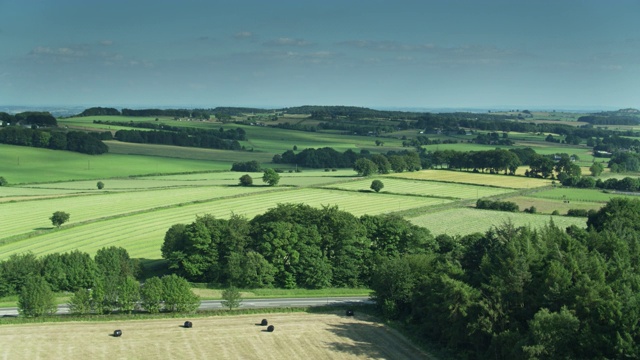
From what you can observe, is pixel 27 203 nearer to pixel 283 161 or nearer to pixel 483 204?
pixel 483 204

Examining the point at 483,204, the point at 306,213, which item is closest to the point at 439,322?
the point at 306,213

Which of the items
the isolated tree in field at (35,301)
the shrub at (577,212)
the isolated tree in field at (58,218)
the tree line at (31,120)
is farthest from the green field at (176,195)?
the tree line at (31,120)

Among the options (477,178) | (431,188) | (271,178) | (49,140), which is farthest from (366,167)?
(49,140)

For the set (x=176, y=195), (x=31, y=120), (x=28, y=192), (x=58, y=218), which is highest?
(x=31, y=120)

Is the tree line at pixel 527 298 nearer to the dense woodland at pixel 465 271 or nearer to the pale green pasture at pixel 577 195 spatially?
the dense woodland at pixel 465 271

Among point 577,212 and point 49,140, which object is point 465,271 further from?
point 49,140

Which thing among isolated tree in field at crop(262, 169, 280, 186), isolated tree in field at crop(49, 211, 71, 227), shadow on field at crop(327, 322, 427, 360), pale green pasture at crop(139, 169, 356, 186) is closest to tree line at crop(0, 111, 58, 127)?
pale green pasture at crop(139, 169, 356, 186)

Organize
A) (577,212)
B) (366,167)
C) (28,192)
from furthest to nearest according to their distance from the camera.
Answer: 1. (366,167)
2. (28,192)
3. (577,212)
